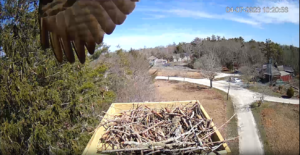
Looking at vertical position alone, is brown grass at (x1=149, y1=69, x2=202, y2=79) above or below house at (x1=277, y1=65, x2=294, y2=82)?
below

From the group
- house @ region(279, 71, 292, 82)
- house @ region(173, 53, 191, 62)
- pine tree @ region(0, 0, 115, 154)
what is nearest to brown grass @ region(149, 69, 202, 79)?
house @ region(173, 53, 191, 62)

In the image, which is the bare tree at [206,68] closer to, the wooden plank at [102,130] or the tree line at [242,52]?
the tree line at [242,52]

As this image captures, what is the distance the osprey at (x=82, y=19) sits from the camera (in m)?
0.12

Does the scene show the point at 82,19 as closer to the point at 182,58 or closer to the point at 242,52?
the point at 242,52

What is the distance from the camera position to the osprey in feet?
0.39

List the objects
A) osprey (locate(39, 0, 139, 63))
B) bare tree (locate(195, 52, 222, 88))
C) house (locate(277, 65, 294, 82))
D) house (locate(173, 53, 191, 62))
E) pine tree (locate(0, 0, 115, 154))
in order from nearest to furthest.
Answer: osprey (locate(39, 0, 139, 63)) → house (locate(277, 65, 294, 82)) → pine tree (locate(0, 0, 115, 154)) → bare tree (locate(195, 52, 222, 88)) → house (locate(173, 53, 191, 62))

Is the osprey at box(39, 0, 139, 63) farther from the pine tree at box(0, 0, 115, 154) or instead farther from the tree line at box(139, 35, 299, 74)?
the pine tree at box(0, 0, 115, 154)

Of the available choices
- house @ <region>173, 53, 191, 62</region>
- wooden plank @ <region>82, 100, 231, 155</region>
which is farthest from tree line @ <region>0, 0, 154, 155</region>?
house @ <region>173, 53, 191, 62</region>

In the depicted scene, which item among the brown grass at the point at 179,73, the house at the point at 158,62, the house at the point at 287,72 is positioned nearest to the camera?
the house at the point at 287,72

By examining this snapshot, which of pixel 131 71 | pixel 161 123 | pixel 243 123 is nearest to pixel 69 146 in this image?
pixel 161 123

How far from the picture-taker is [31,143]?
2.12 meters

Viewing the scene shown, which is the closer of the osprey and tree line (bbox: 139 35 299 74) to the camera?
the osprey

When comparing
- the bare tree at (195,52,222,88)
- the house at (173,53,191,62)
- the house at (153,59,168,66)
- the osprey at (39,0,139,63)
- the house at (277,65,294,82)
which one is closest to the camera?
the osprey at (39,0,139,63)

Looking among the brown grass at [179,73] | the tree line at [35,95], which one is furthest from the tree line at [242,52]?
the tree line at [35,95]
